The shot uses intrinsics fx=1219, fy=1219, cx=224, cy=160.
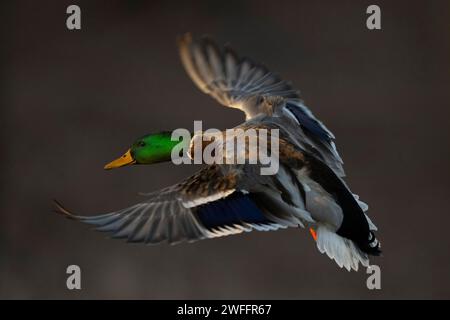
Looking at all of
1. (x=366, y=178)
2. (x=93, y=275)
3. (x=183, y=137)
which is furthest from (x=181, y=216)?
(x=366, y=178)

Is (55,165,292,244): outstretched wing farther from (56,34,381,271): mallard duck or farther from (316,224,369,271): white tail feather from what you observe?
(316,224,369,271): white tail feather

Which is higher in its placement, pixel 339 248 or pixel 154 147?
pixel 154 147

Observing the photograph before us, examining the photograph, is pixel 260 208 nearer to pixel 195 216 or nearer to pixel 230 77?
pixel 195 216

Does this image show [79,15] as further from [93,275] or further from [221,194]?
[221,194]

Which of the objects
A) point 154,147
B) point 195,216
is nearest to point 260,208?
point 195,216

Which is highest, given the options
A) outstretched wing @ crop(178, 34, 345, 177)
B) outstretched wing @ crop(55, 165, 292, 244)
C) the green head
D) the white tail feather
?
outstretched wing @ crop(178, 34, 345, 177)

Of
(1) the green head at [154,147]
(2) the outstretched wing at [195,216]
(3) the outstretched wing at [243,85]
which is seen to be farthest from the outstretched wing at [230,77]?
(2) the outstretched wing at [195,216]

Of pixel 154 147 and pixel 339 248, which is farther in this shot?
pixel 154 147

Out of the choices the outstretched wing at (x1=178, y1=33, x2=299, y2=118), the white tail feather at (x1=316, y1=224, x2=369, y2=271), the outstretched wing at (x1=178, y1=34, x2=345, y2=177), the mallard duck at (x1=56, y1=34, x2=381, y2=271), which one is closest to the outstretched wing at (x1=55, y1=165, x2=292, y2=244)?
the mallard duck at (x1=56, y1=34, x2=381, y2=271)
